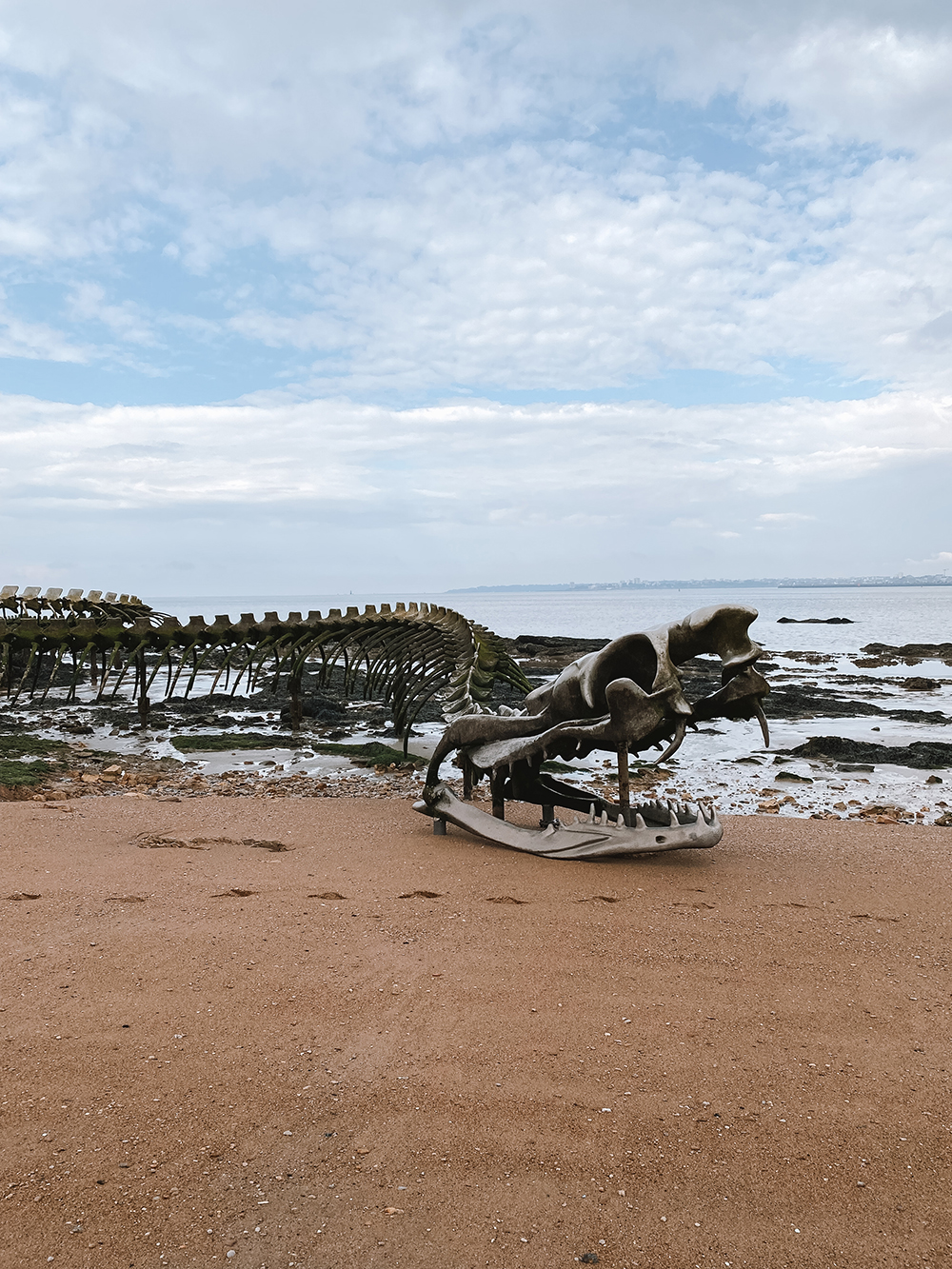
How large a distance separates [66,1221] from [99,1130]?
37cm

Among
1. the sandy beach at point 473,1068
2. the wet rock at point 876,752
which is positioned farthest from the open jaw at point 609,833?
the wet rock at point 876,752

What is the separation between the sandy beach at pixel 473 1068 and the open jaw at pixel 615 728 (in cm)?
34

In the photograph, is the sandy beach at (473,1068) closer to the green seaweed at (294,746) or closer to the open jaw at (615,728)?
the open jaw at (615,728)

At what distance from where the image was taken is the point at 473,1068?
2.95m

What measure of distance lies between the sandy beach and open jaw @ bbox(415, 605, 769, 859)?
34 centimetres

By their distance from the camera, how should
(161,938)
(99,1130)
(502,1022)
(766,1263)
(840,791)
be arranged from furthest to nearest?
(840,791), (161,938), (502,1022), (99,1130), (766,1263)

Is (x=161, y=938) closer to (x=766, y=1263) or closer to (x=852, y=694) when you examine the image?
(x=766, y=1263)

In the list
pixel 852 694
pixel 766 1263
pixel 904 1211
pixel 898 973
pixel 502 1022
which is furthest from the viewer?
pixel 852 694

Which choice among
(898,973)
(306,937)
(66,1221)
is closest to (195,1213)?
(66,1221)

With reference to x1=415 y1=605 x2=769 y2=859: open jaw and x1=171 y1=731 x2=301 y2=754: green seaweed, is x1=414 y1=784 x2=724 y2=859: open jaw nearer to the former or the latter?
x1=415 y1=605 x2=769 y2=859: open jaw

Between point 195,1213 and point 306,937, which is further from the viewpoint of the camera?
point 306,937

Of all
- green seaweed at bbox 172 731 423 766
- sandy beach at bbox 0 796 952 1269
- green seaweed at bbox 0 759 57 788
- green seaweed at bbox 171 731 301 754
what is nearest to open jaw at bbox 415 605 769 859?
sandy beach at bbox 0 796 952 1269

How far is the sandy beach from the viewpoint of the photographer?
2.23 metres

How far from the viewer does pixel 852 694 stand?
18578 mm
